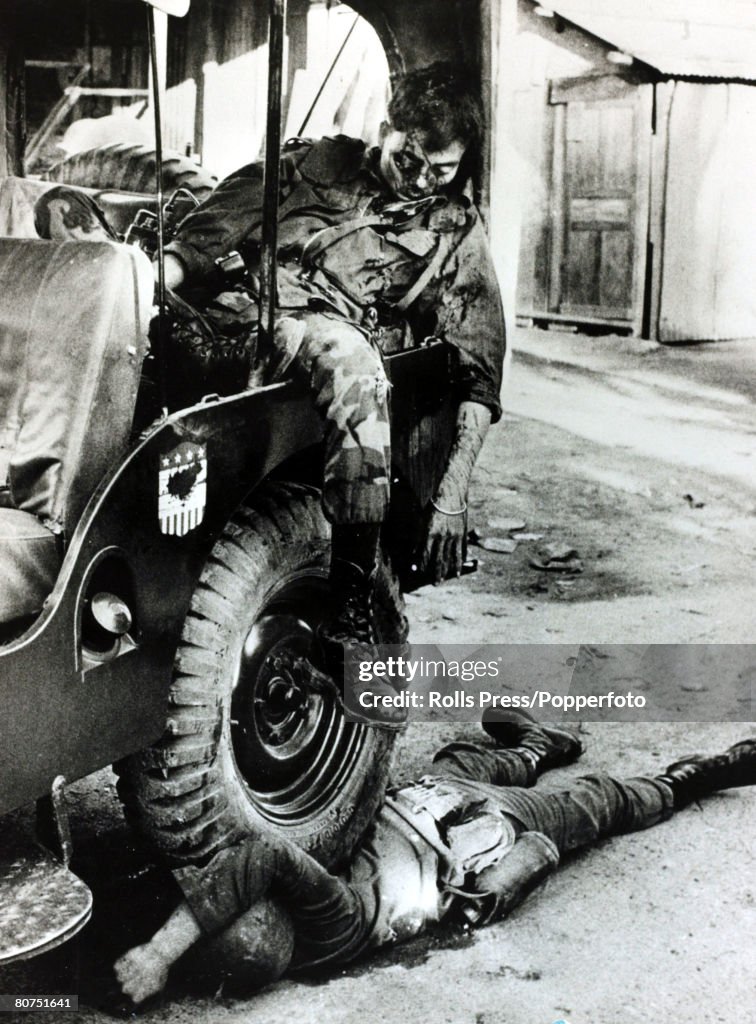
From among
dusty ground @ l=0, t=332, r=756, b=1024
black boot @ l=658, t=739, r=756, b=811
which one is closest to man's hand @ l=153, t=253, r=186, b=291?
dusty ground @ l=0, t=332, r=756, b=1024

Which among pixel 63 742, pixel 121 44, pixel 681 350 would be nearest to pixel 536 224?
pixel 681 350

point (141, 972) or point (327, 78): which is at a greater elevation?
point (327, 78)

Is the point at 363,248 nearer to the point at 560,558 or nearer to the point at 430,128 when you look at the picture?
the point at 430,128

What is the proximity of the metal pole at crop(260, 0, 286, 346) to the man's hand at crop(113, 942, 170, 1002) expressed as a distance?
1.12 m

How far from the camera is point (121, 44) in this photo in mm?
2268

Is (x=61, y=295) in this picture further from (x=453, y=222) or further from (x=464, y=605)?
(x=464, y=605)

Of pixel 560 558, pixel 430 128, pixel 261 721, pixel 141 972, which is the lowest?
pixel 141 972

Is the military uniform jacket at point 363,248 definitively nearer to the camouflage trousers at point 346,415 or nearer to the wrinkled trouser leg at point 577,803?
the camouflage trousers at point 346,415

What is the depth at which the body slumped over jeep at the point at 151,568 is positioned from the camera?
181cm

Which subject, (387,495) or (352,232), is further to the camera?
(352,232)

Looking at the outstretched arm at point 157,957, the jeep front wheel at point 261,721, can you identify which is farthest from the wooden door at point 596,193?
the outstretched arm at point 157,957

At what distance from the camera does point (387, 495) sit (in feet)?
7.36

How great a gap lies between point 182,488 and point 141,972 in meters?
0.85

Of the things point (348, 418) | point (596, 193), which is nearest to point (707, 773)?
point (348, 418)
